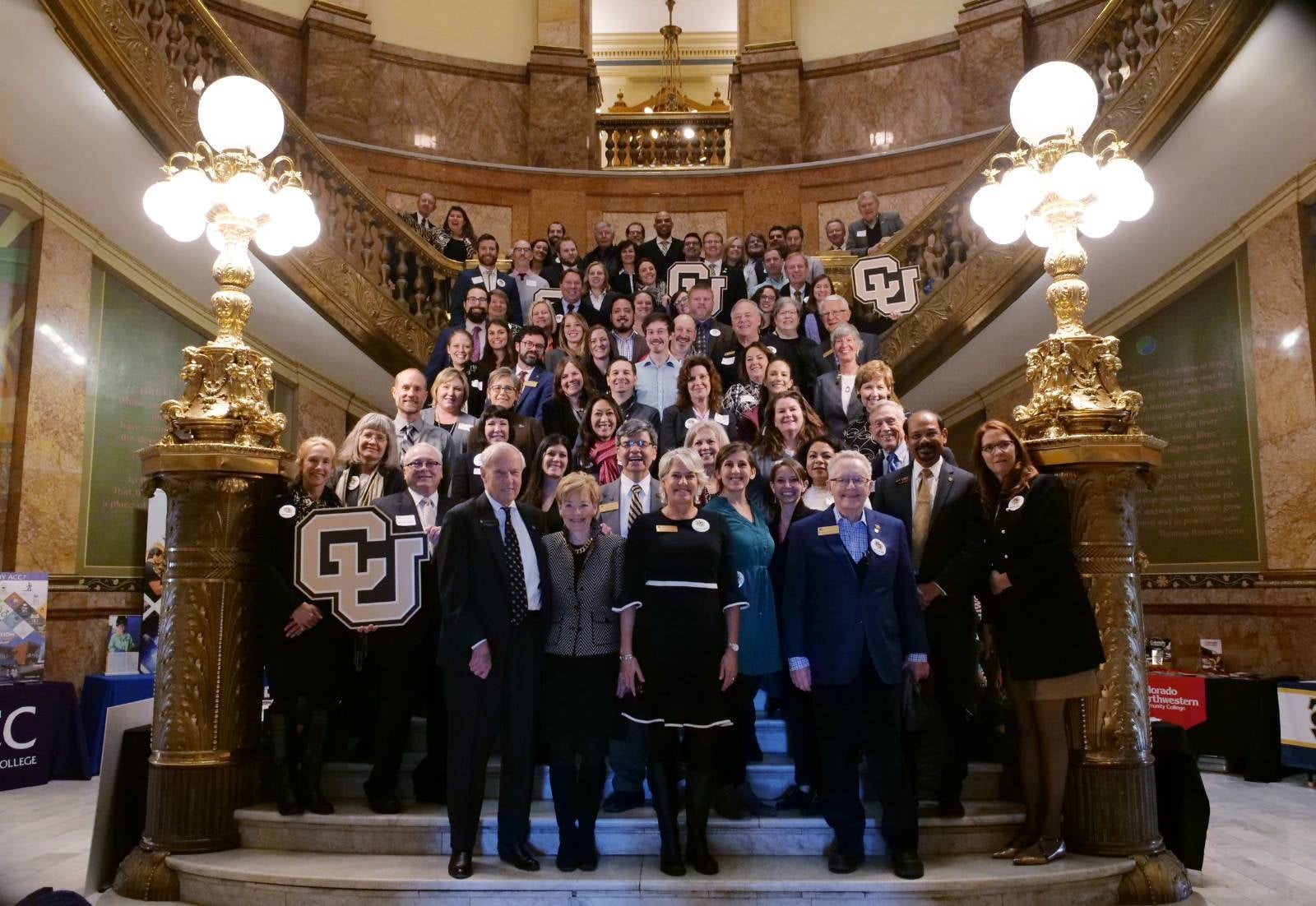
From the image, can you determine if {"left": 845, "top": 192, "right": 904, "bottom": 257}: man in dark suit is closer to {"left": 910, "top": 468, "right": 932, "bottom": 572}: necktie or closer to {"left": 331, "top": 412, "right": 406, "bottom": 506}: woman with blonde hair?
{"left": 910, "top": 468, "right": 932, "bottom": 572}: necktie

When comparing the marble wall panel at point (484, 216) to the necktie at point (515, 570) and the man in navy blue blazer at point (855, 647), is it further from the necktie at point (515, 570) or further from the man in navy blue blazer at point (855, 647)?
the man in navy blue blazer at point (855, 647)

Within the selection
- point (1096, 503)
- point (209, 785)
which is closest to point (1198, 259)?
point (1096, 503)

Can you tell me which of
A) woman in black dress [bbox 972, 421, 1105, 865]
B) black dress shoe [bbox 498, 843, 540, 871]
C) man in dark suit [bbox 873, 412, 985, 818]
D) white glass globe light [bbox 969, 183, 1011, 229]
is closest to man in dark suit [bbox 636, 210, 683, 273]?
white glass globe light [bbox 969, 183, 1011, 229]

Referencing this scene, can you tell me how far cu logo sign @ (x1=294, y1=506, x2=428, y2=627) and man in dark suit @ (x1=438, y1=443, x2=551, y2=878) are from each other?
0.99 ft

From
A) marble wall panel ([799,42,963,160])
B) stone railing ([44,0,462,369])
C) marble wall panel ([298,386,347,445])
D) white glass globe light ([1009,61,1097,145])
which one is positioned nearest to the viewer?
white glass globe light ([1009,61,1097,145])

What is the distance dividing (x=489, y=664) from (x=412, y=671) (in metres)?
0.62

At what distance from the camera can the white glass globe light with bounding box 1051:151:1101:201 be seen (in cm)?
416

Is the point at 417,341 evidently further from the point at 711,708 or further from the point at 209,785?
the point at 711,708

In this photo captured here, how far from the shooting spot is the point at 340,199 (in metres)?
8.98

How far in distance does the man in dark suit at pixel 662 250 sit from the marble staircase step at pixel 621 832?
654 centimetres

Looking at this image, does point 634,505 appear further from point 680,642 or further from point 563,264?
point 563,264

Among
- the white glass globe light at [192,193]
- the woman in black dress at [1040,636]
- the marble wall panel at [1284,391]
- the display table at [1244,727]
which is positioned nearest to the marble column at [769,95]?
the marble wall panel at [1284,391]

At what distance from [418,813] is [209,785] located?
0.84m

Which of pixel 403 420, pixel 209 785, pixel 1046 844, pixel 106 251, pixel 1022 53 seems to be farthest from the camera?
pixel 1022 53
